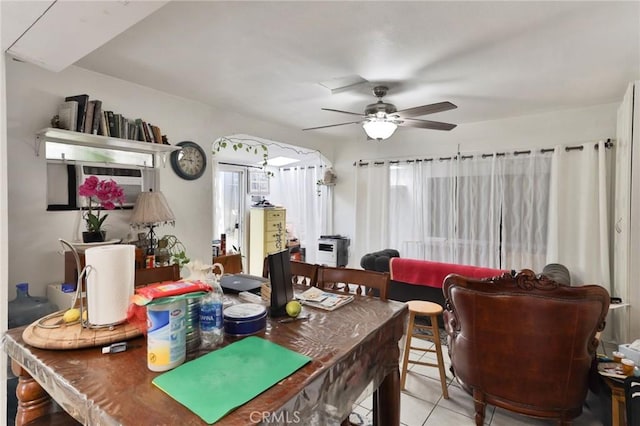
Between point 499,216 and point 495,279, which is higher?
point 499,216

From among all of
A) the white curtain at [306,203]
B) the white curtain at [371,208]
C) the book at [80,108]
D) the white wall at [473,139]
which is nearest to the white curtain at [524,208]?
the white wall at [473,139]

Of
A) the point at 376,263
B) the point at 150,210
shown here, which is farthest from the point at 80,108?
the point at 376,263

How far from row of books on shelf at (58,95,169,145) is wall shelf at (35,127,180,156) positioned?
5cm

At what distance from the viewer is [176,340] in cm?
93

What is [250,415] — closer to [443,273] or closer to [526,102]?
[443,273]

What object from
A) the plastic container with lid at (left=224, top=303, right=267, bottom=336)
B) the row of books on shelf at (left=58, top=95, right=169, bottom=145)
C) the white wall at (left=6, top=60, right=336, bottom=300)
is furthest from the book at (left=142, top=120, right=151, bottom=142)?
the plastic container with lid at (left=224, top=303, right=267, bottom=336)

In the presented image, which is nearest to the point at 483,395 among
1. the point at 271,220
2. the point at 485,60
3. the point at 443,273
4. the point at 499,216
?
the point at 443,273

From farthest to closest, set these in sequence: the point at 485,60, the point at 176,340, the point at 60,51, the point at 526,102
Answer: the point at 526,102 → the point at 485,60 → the point at 60,51 → the point at 176,340

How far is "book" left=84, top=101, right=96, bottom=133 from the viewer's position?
2.30 m

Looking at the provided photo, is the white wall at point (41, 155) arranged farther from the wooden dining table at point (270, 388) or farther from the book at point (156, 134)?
the wooden dining table at point (270, 388)

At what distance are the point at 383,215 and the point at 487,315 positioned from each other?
304 cm

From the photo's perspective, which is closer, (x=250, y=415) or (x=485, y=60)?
(x=250, y=415)

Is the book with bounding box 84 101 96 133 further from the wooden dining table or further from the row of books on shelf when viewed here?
the wooden dining table

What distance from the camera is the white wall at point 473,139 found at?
3510 mm
